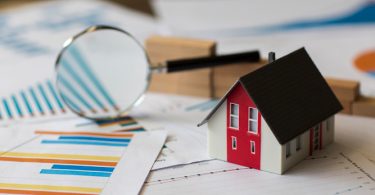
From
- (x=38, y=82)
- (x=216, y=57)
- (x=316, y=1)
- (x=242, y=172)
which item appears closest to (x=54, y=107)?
(x=38, y=82)

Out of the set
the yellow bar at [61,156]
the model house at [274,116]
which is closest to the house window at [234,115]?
the model house at [274,116]

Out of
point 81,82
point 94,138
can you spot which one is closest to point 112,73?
point 81,82

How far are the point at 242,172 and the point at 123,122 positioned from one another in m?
0.36

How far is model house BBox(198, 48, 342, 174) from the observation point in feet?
3.67

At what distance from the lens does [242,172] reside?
3.79ft

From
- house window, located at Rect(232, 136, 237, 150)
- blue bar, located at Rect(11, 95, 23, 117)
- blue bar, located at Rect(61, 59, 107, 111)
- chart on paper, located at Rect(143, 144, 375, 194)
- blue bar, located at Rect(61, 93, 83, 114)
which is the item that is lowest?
chart on paper, located at Rect(143, 144, 375, 194)

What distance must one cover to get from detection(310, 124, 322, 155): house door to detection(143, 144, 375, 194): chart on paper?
3 centimetres

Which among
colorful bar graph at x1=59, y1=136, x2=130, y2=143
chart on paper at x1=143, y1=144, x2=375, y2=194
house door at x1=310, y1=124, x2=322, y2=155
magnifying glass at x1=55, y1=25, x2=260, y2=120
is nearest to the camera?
chart on paper at x1=143, y1=144, x2=375, y2=194

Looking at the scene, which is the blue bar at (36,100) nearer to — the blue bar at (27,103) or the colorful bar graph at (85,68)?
the blue bar at (27,103)

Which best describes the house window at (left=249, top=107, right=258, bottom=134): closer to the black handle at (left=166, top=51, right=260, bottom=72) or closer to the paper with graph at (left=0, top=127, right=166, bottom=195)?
the paper with graph at (left=0, top=127, right=166, bottom=195)

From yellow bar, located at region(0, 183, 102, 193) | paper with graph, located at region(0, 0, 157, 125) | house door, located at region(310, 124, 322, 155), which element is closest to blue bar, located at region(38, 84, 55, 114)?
paper with graph, located at region(0, 0, 157, 125)

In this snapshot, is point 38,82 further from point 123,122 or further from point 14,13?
point 14,13

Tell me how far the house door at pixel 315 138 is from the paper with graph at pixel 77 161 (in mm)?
292

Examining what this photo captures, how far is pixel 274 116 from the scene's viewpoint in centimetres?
111
